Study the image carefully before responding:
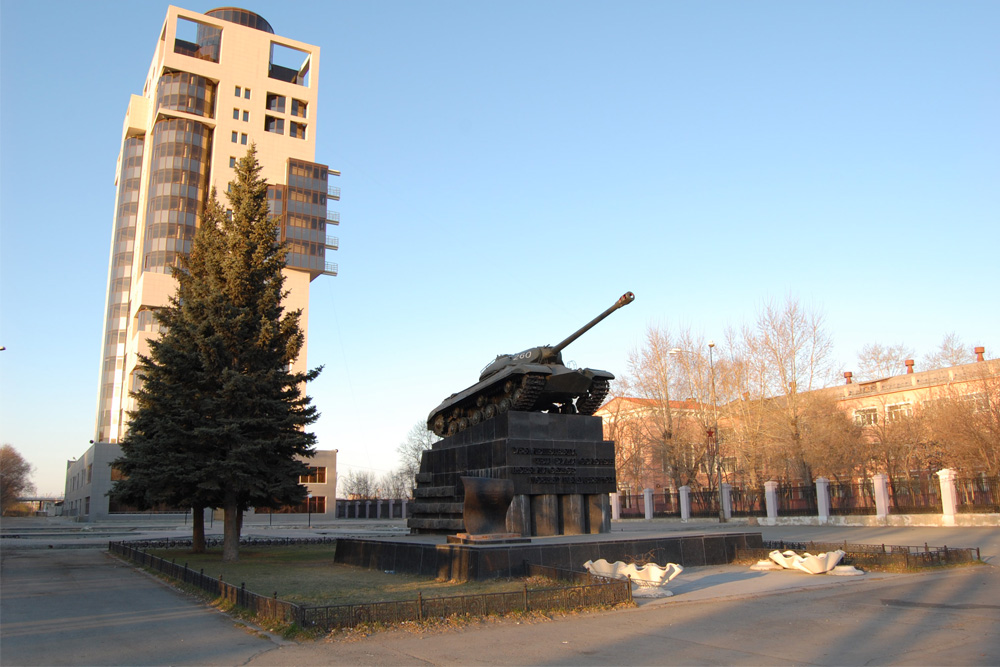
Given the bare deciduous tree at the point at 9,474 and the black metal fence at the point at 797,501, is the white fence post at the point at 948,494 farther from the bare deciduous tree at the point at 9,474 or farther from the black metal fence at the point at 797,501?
the bare deciduous tree at the point at 9,474

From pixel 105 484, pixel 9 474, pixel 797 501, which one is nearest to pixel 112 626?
pixel 797 501

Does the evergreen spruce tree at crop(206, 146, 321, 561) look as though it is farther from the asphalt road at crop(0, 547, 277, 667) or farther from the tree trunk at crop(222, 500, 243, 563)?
the asphalt road at crop(0, 547, 277, 667)

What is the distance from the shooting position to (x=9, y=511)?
10862 cm

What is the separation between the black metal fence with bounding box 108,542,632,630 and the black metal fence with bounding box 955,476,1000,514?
69.6ft

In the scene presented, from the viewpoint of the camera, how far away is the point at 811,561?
12570 mm

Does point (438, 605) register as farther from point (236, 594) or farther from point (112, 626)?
point (112, 626)

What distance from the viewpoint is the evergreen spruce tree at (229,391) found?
17.8 meters

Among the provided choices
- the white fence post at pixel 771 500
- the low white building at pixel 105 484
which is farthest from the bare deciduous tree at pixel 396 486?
the white fence post at pixel 771 500

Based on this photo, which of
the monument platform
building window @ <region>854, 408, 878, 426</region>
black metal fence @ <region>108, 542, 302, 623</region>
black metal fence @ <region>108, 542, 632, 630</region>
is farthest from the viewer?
building window @ <region>854, 408, 878, 426</region>

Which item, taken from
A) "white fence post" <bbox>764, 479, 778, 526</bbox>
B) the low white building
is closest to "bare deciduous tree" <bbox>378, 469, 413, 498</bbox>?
the low white building

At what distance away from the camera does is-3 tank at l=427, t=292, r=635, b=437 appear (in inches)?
670

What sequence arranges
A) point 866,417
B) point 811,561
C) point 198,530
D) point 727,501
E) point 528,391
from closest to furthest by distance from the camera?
1. point 811,561
2. point 528,391
3. point 198,530
4. point 727,501
5. point 866,417

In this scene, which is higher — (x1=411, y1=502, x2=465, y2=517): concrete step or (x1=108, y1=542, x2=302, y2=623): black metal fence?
(x1=411, y1=502, x2=465, y2=517): concrete step

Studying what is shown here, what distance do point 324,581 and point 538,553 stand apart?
4078 mm
